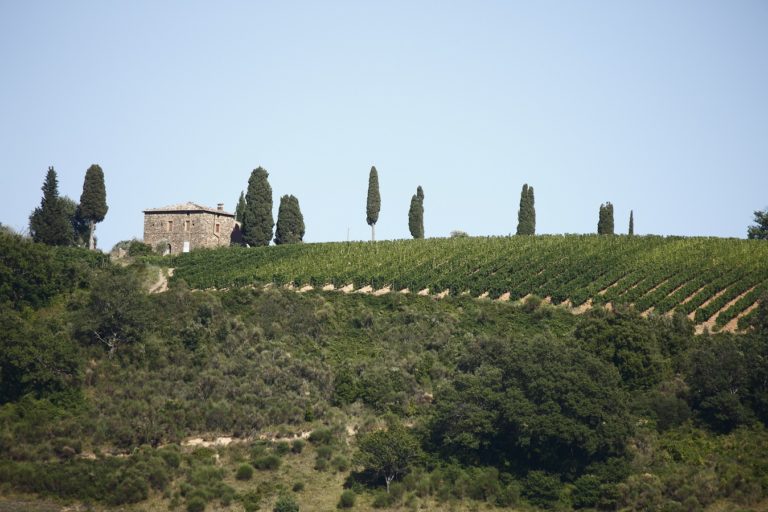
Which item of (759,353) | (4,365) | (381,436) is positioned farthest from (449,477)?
(4,365)

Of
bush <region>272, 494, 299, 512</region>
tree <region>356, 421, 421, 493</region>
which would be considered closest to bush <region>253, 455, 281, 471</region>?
tree <region>356, 421, 421, 493</region>

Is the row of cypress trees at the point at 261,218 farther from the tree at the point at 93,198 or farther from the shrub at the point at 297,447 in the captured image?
the shrub at the point at 297,447

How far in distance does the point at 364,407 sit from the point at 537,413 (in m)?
10.8

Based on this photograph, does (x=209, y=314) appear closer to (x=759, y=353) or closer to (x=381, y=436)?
(x=381, y=436)

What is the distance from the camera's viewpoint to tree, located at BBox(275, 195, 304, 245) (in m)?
98.9

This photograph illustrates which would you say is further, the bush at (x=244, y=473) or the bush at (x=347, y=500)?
the bush at (x=244, y=473)

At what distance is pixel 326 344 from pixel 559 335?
13.6 m

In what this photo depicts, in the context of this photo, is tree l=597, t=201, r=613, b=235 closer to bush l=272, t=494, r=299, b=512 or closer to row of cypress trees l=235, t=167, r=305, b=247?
row of cypress trees l=235, t=167, r=305, b=247

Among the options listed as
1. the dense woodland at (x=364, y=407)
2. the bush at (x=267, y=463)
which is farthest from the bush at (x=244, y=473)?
the bush at (x=267, y=463)

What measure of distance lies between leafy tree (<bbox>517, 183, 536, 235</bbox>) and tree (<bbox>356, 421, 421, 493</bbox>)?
4815cm

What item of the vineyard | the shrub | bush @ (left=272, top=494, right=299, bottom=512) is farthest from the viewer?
the vineyard

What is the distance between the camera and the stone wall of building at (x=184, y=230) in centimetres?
9925

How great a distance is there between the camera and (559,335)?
227ft

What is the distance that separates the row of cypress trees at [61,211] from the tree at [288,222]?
14.1 meters
